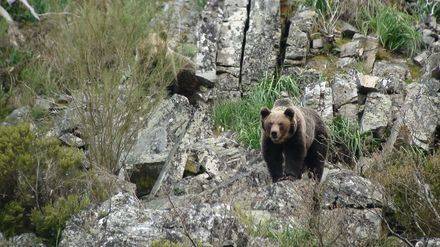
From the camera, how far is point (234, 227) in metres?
11.1

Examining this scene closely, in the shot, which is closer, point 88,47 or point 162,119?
point 88,47

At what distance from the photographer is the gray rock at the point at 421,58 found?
57.0ft

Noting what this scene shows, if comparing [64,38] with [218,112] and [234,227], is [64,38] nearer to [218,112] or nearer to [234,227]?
[218,112]

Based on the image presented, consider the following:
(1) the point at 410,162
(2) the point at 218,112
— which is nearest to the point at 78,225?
(1) the point at 410,162

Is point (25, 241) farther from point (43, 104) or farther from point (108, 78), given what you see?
point (43, 104)

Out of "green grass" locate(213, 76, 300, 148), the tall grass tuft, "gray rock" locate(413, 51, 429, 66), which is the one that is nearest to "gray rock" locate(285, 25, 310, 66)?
"green grass" locate(213, 76, 300, 148)

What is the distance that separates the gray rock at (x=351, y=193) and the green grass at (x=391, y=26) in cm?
624

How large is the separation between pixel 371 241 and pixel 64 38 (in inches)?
248

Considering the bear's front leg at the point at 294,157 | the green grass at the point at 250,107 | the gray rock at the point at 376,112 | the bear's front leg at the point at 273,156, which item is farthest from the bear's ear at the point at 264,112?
the gray rock at the point at 376,112

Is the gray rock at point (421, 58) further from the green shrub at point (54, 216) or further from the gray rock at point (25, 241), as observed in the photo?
the gray rock at point (25, 241)

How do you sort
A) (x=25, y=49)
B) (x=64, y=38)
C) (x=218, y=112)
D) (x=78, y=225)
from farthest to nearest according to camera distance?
A: (x=25, y=49) → (x=218, y=112) → (x=64, y=38) → (x=78, y=225)

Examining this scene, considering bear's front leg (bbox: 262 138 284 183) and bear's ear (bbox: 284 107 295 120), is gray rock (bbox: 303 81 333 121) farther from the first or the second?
bear's ear (bbox: 284 107 295 120)

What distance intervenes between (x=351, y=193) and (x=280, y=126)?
159 cm

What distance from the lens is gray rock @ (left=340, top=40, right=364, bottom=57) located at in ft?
57.9
